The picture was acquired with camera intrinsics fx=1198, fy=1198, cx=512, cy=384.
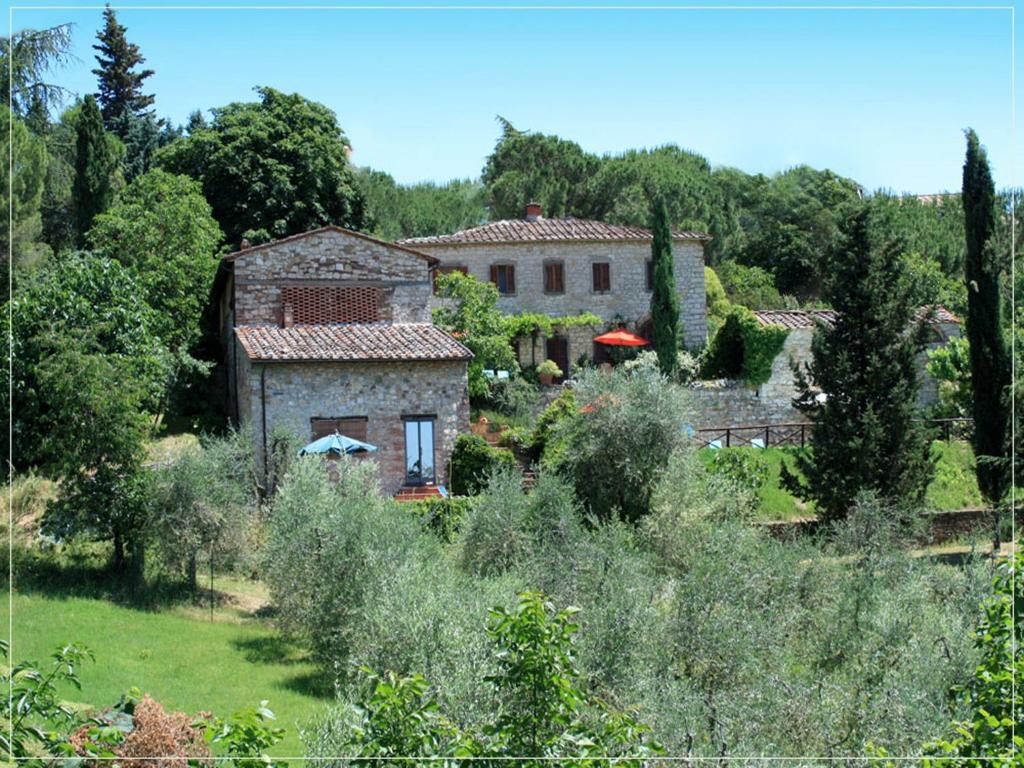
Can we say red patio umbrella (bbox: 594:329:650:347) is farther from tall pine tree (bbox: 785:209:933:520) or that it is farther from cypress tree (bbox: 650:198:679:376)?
tall pine tree (bbox: 785:209:933:520)

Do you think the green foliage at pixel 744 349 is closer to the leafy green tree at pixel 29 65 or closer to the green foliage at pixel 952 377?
the green foliage at pixel 952 377

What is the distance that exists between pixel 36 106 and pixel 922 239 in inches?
1353

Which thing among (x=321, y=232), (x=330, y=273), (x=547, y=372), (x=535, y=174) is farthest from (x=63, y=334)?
(x=535, y=174)

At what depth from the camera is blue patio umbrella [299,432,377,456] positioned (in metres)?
22.8

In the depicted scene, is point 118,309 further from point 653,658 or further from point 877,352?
point 877,352

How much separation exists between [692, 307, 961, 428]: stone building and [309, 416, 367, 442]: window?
7657 millimetres

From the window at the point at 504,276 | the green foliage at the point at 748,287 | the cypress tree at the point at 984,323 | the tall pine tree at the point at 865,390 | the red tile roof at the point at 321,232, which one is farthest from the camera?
the green foliage at the point at 748,287

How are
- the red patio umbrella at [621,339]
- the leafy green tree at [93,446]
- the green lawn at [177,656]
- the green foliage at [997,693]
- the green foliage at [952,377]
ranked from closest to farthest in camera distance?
1. the green foliage at [997,693]
2. the green lawn at [177,656]
3. the leafy green tree at [93,446]
4. the green foliage at [952,377]
5. the red patio umbrella at [621,339]

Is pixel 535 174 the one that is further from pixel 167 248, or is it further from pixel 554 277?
pixel 167 248

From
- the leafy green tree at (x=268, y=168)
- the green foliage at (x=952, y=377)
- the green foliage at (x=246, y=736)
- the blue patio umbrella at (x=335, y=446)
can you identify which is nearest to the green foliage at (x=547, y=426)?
the blue patio umbrella at (x=335, y=446)

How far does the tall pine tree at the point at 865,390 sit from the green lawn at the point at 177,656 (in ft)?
36.6

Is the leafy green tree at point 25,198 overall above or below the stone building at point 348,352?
above

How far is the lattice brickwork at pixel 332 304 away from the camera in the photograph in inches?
1072

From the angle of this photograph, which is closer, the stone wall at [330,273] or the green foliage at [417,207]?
the stone wall at [330,273]
